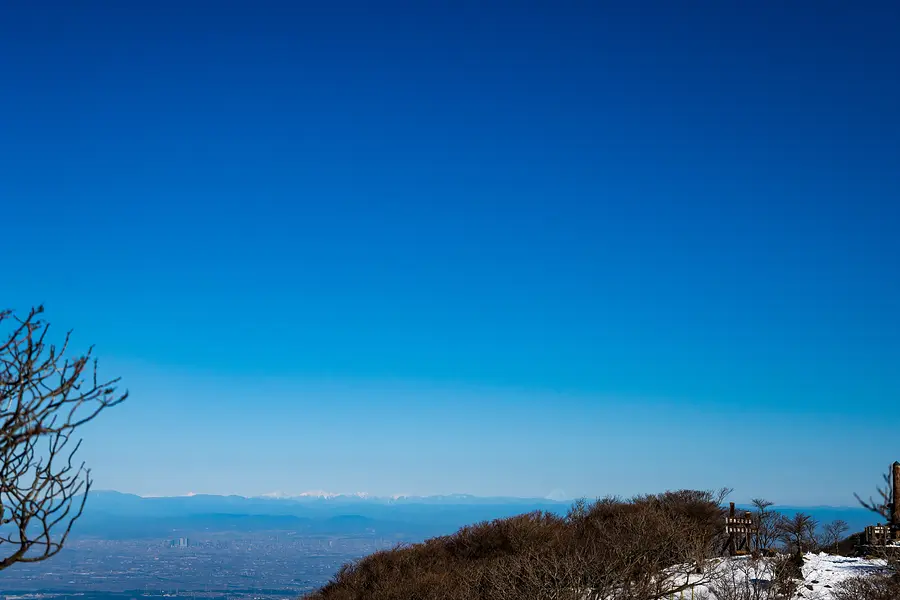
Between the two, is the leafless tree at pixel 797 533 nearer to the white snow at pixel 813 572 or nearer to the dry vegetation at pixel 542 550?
the white snow at pixel 813 572

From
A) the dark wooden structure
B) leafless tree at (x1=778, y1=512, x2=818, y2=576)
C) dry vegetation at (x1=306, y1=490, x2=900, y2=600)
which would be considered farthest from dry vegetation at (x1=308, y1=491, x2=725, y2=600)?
leafless tree at (x1=778, y1=512, x2=818, y2=576)

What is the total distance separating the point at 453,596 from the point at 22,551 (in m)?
38.4

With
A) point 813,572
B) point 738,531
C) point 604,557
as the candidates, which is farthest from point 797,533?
point 604,557

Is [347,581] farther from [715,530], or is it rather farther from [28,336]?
[28,336]

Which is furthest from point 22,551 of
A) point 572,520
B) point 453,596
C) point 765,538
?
point 572,520

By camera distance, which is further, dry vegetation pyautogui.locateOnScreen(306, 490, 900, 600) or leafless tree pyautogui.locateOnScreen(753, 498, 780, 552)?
leafless tree pyautogui.locateOnScreen(753, 498, 780, 552)

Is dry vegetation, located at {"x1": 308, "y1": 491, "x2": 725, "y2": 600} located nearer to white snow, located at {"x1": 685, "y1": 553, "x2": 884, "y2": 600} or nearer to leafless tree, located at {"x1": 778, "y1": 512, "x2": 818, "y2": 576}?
white snow, located at {"x1": 685, "y1": 553, "x2": 884, "y2": 600}

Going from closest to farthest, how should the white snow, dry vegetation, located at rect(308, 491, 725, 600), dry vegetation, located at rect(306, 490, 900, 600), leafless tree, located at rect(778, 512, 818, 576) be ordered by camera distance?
dry vegetation, located at rect(306, 490, 900, 600) < the white snow < dry vegetation, located at rect(308, 491, 725, 600) < leafless tree, located at rect(778, 512, 818, 576)

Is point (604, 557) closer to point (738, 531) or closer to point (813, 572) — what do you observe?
point (813, 572)

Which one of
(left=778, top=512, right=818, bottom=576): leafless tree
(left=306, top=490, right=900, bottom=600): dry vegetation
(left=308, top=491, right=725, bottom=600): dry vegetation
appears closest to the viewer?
(left=306, top=490, right=900, bottom=600): dry vegetation

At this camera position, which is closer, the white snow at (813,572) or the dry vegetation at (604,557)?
the dry vegetation at (604,557)

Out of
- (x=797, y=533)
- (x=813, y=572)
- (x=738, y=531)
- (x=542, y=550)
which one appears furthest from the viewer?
(x=738, y=531)

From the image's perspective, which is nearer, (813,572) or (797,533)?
(813,572)

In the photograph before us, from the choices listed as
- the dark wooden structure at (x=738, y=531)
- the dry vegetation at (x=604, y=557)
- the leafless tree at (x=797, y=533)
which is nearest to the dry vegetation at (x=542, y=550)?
the dry vegetation at (x=604, y=557)
